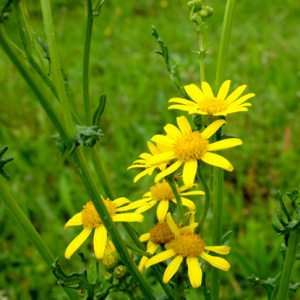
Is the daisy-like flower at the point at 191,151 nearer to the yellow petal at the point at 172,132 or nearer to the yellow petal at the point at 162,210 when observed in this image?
the yellow petal at the point at 172,132

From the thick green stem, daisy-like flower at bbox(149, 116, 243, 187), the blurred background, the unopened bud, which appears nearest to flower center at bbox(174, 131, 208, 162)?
daisy-like flower at bbox(149, 116, 243, 187)

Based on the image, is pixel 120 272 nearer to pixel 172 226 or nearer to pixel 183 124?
pixel 172 226

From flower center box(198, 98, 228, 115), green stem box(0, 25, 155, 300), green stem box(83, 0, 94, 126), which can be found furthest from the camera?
flower center box(198, 98, 228, 115)

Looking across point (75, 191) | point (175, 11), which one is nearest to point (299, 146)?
point (75, 191)

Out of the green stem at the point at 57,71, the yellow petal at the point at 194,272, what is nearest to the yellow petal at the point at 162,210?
the yellow petal at the point at 194,272

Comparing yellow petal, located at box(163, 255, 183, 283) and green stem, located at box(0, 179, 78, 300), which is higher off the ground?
green stem, located at box(0, 179, 78, 300)

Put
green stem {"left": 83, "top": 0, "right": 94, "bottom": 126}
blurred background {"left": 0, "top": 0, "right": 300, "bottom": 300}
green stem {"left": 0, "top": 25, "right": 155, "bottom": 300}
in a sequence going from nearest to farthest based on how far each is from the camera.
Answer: green stem {"left": 0, "top": 25, "right": 155, "bottom": 300}
green stem {"left": 83, "top": 0, "right": 94, "bottom": 126}
blurred background {"left": 0, "top": 0, "right": 300, "bottom": 300}

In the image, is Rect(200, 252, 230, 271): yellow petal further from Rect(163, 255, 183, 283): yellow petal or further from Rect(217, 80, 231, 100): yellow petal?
Rect(217, 80, 231, 100): yellow petal

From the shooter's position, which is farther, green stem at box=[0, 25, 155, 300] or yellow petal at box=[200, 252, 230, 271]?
yellow petal at box=[200, 252, 230, 271]
